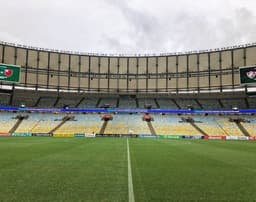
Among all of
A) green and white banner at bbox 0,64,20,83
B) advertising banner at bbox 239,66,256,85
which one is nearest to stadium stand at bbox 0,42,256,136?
advertising banner at bbox 239,66,256,85

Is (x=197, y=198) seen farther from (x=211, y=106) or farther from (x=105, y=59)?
(x=105, y=59)

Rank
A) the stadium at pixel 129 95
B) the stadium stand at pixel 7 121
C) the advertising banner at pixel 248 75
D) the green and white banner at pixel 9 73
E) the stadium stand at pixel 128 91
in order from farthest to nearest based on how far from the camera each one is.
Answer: the stadium stand at pixel 128 91, the stadium stand at pixel 7 121, the stadium at pixel 129 95, the green and white banner at pixel 9 73, the advertising banner at pixel 248 75

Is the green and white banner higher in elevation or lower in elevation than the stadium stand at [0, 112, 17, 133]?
higher

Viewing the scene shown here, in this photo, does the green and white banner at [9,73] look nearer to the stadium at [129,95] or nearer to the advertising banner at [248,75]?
the stadium at [129,95]

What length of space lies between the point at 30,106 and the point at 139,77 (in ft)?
92.5

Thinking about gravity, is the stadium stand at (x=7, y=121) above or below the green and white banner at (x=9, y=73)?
below

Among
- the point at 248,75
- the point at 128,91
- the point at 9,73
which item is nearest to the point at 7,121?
the point at 9,73

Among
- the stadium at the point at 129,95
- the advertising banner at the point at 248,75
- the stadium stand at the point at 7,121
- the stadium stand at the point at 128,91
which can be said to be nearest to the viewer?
the advertising banner at the point at 248,75

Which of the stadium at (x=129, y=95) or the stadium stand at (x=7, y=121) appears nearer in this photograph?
the stadium at (x=129, y=95)

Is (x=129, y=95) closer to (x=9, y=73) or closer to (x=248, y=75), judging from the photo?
(x=248, y=75)

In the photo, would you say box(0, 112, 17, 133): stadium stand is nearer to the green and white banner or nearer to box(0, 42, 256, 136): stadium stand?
box(0, 42, 256, 136): stadium stand

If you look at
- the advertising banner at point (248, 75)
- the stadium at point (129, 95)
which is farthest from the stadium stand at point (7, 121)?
the advertising banner at point (248, 75)

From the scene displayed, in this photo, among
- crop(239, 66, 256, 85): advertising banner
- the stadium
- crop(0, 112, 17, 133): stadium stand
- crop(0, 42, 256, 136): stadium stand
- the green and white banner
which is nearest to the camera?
crop(239, 66, 256, 85): advertising banner

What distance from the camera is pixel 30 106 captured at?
2010 inches
